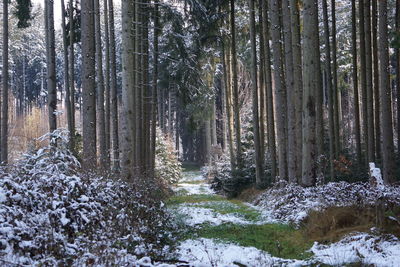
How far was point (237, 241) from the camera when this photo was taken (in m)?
7.82

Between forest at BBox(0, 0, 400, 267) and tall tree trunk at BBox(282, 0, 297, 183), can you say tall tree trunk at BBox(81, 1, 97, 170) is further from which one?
tall tree trunk at BBox(282, 0, 297, 183)

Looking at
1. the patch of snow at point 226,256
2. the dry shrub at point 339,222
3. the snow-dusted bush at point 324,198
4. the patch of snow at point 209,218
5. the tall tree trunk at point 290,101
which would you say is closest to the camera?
the patch of snow at point 226,256

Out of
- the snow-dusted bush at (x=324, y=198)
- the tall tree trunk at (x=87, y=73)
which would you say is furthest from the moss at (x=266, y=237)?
the tall tree trunk at (x=87, y=73)

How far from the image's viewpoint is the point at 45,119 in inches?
2100

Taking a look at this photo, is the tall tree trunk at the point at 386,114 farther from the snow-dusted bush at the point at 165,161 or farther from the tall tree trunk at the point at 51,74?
the snow-dusted bush at the point at 165,161

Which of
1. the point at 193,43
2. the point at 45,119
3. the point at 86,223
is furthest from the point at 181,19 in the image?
the point at 45,119

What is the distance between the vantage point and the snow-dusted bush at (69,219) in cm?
481

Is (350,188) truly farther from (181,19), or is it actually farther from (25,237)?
(181,19)

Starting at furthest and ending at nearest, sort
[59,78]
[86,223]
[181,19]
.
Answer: [59,78]
[181,19]
[86,223]

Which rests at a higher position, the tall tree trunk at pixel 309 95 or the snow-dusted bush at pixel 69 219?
the tall tree trunk at pixel 309 95

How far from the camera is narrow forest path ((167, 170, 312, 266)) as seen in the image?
6250 millimetres

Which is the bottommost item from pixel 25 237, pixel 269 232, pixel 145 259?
pixel 269 232

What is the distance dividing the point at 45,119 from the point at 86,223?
5054 cm

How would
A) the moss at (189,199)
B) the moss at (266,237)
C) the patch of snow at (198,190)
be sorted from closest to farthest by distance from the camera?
the moss at (266,237) < the moss at (189,199) < the patch of snow at (198,190)
